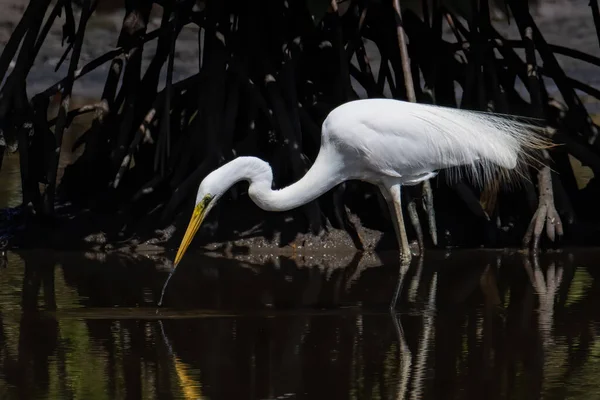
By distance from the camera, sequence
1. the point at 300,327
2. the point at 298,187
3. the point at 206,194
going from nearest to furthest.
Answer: the point at 300,327, the point at 206,194, the point at 298,187

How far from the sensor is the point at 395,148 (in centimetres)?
739

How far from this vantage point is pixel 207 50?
30.9 feet

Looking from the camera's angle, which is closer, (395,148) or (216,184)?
(216,184)

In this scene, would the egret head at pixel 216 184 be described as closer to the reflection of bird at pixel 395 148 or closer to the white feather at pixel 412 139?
the reflection of bird at pixel 395 148

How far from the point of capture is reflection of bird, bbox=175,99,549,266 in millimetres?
7348

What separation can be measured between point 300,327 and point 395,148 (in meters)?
1.47

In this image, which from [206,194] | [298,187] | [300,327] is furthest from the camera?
[298,187]

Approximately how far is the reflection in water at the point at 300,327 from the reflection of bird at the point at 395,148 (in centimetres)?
60

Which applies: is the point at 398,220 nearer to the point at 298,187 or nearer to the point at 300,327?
the point at 298,187

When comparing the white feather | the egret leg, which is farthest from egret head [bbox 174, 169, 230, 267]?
the egret leg

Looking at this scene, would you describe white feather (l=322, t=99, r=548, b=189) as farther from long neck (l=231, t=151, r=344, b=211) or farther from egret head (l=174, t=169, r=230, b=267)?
egret head (l=174, t=169, r=230, b=267)

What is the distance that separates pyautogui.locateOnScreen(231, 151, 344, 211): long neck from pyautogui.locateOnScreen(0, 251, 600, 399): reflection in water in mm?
542

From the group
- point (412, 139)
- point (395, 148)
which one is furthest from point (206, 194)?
point (412, 139)

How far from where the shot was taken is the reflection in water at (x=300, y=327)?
5.33 m
